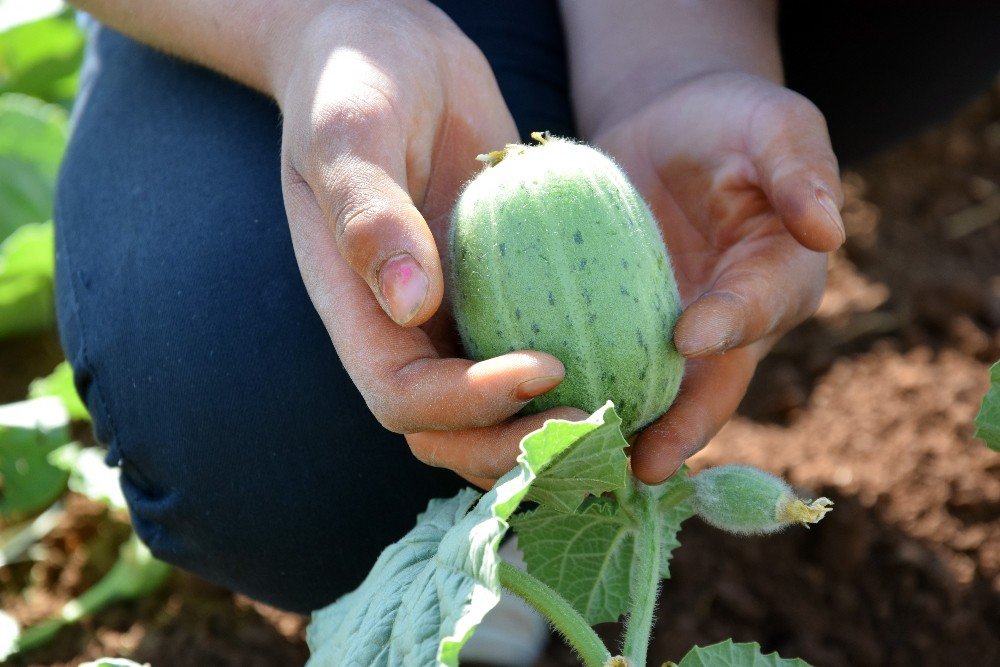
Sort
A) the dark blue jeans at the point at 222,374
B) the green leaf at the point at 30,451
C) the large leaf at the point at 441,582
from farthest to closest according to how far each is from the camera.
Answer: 1. the green leaf at the point at 30,451
2. the dark blue jeans at the point at 222,374
3. the large leaf at the point at 441,582

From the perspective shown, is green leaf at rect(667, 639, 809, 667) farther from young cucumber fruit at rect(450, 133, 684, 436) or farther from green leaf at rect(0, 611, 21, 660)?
green leaf at rect(0, 611, 21, 660)

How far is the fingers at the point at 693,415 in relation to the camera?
55.9 inches

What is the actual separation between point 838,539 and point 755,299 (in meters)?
0.96

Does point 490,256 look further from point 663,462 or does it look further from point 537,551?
point 537,551

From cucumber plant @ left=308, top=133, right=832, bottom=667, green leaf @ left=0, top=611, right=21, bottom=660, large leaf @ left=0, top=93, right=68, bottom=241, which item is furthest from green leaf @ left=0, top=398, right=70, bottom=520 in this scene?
cucumber plant @ left=308, top=133, right=832, bottom=667

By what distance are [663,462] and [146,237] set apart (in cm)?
104

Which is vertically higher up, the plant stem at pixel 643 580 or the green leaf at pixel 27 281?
the plant stem at pixel 643 580

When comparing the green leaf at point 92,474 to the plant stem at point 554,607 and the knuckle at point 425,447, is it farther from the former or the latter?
the plant stem at point 554,607

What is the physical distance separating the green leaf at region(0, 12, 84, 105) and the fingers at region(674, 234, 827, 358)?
2567 millimetres

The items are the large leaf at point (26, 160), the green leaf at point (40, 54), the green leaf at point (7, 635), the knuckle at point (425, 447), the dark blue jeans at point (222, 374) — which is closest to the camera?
the knuckle at point (425, 447)

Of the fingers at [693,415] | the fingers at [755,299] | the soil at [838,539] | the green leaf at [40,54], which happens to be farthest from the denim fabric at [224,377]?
the green leaf at [40,54]

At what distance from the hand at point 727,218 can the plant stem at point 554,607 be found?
229 millimetres

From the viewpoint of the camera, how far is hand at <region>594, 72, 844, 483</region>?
4.85 feet

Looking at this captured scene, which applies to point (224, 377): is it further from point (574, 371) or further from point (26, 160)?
point (26, 160)
